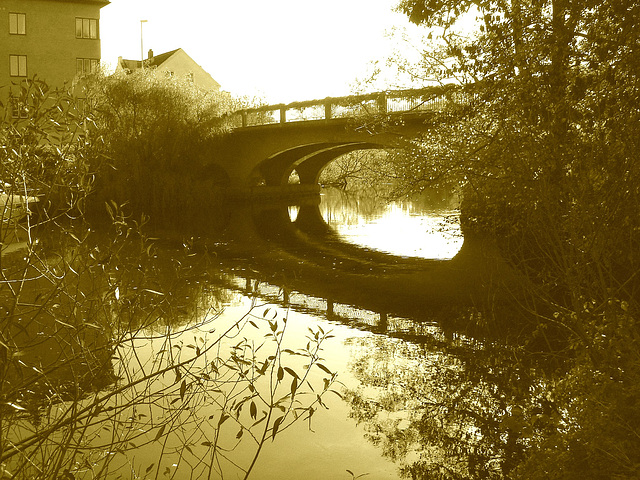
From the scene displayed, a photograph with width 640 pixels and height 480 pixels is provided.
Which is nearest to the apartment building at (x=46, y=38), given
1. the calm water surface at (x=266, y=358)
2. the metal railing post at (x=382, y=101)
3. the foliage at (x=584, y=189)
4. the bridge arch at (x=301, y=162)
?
the bridge arch at (x=301, y=162)

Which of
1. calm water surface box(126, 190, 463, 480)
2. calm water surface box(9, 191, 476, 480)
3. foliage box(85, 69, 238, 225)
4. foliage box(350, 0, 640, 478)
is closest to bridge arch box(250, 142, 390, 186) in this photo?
foliage box(85, 69, 238, 225)

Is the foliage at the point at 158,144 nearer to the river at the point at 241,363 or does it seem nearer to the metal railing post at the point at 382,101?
the river at the point at 241,363

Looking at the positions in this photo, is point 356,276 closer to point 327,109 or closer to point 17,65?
point 327,109

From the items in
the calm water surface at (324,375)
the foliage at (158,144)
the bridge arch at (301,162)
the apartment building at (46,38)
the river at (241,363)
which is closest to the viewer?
the river at (241,363)

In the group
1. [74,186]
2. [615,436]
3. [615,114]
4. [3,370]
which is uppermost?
[615,114]

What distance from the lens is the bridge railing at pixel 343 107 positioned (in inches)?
624

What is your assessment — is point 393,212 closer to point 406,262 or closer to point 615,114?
point 406,262

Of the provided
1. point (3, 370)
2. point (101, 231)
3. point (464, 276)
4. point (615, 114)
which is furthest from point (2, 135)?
point (101, 231)

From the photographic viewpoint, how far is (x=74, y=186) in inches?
132

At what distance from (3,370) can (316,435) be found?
3086 mm

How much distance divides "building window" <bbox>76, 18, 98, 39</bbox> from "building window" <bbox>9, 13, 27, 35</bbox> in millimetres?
2873

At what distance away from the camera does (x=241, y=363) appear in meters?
5.28

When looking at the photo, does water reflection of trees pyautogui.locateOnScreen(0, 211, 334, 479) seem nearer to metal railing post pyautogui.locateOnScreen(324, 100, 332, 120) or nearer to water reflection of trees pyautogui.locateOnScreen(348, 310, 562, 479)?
water reflection of trees pyautogui.locateOnScreen(348, 310, 562, 479)

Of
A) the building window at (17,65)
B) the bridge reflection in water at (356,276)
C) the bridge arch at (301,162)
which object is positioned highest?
the building window at (17,65)
